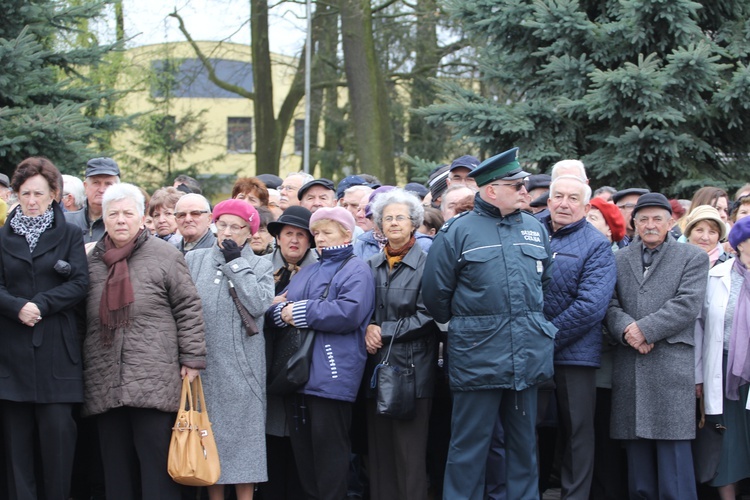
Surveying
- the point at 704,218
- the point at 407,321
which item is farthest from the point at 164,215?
the point at 704,218

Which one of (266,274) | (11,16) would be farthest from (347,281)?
(11,16)

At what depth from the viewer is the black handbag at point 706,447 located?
243 inches

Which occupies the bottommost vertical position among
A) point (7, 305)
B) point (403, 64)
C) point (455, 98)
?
point (7, 305)

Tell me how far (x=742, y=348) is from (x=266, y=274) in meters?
3.26

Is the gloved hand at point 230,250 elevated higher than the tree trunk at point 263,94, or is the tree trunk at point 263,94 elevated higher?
the tree trunk at point 263,94

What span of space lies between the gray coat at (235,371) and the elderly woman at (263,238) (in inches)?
29.7

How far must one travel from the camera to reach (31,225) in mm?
5754

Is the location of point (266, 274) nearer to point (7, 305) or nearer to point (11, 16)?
point (7, 305)

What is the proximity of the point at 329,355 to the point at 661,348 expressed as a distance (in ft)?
7.39

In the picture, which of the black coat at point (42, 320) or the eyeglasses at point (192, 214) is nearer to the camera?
the black coat at point (42, 320)

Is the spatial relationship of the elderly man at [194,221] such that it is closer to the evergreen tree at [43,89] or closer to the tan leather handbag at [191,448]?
the tan leather handbag at [191,448]

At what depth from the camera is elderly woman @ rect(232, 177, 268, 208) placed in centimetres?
779

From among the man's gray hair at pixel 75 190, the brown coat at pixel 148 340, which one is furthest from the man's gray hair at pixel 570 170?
the man's gray hair at pixel 75 190

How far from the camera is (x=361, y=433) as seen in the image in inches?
252
